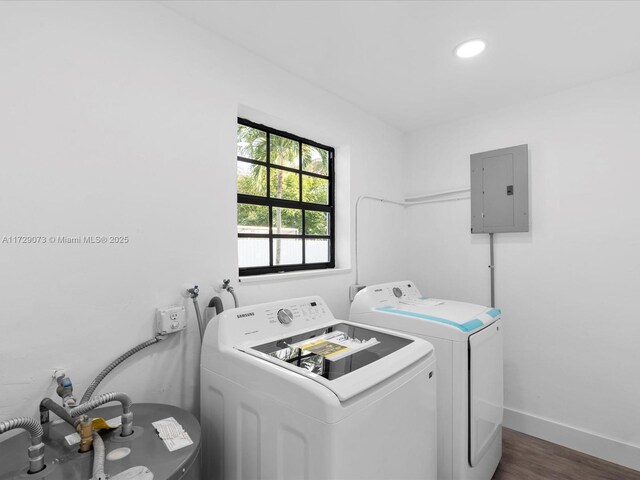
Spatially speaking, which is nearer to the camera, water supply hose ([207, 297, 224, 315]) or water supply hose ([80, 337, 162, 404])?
water supply hose ([80, 337, 162, 404])

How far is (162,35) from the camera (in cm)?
144

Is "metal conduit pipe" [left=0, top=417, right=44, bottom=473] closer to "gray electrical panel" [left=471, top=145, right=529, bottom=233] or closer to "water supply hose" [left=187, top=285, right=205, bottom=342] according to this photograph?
"water supply hose" [left=187, top=285, right=205, bottom=342]

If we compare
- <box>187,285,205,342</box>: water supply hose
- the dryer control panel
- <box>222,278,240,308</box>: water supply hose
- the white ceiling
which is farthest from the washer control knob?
the white ceiling

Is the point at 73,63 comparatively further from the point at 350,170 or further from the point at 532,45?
the point at 532,45

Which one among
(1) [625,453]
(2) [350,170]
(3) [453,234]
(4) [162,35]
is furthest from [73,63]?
(1) [625,453]

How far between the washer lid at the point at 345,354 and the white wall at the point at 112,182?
463mm

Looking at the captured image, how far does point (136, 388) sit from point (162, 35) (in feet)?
5.03

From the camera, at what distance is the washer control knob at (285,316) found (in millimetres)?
1552

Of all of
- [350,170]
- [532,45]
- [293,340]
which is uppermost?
[532,45]

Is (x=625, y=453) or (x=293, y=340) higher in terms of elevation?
(x=293, y=340)

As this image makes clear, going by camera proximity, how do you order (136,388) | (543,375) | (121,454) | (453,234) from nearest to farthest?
(121,454) < (136,388) < (543,375) < (453,234)

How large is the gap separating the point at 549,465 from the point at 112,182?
283cm

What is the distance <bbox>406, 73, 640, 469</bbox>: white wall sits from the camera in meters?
2.00

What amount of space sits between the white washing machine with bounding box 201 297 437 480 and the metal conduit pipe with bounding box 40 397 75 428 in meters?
0.47
